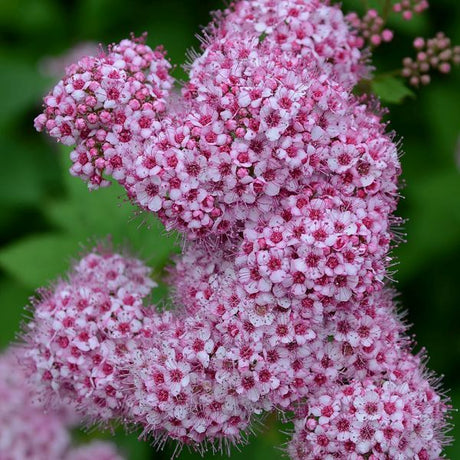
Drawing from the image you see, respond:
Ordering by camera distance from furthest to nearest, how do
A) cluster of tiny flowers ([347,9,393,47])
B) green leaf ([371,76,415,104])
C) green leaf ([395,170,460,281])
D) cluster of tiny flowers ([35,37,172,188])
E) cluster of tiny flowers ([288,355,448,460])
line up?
green leaf ([395,170,460,281]) < cluster of tiny flowers ([347,9,393,47]) < green leaf ([371,76,415,104]) < cluster of tiny flowers ([35,37,172,188]) < cluster of tiny flowers ([288,355,448,460])

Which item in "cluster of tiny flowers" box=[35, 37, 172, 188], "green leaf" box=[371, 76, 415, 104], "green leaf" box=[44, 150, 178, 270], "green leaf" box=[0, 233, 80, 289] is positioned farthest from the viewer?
"green leaf" box=[0, 233, 80, 289]

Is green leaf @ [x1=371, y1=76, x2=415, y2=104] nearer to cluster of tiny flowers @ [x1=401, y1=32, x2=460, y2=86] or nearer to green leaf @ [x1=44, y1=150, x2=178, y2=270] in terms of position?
cluster of tiny flowers @ [x1=401, y1=32, x2=460, y2=86]

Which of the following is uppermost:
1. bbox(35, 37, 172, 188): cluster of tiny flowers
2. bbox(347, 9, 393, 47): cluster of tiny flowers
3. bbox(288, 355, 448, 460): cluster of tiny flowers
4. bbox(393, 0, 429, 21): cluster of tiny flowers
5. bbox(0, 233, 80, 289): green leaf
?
bbox(393, 0, 429, 21): cluster of tiny flowers

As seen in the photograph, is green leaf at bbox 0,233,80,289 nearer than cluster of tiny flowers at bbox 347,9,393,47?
No

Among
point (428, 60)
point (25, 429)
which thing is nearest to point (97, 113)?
point (428, 60)

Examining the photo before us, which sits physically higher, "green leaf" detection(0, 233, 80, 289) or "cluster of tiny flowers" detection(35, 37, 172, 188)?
"cluster of tiny flowers" detection(35, 37, 172, 188)

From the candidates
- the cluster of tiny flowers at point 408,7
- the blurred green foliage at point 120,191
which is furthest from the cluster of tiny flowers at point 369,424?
the cluster of tiny flowers at point 408,7

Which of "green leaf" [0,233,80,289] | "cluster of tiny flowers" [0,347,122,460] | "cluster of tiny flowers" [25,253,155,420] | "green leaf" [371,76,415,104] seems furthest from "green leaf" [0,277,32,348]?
"green leaf" [371,76,415,104]
